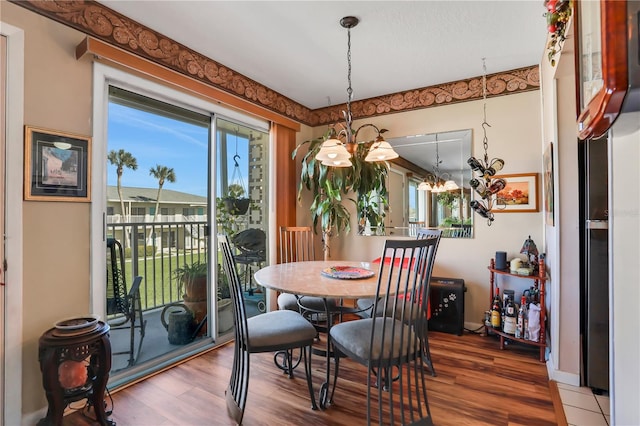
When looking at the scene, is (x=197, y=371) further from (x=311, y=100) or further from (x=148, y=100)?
(x=311, y=100)

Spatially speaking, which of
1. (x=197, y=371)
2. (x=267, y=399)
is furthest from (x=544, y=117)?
(x=197, y=371)

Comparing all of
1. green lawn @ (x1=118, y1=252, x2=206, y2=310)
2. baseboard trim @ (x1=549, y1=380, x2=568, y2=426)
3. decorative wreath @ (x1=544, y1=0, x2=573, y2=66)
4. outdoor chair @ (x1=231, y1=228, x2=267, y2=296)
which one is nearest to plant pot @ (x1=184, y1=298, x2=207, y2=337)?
green lawn @ (x1=118, y1=252, x2=206, y2=310)

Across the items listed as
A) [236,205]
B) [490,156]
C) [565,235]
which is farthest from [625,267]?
[236,205]

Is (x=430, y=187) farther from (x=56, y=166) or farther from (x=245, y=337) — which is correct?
(x=56, y=166)

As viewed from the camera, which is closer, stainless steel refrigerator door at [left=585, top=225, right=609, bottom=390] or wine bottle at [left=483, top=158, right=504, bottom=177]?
stainless steel refrigerator door at [left=585, top=225, right=609, bottom=390]

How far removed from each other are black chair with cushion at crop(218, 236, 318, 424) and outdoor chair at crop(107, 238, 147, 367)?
42.6 inches

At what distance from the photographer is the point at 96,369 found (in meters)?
1.81

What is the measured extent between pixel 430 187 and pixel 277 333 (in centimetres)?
241

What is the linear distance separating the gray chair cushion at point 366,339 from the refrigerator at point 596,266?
4.31ft

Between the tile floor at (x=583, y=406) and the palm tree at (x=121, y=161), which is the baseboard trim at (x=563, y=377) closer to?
the tile floor at (x=583, y=406)

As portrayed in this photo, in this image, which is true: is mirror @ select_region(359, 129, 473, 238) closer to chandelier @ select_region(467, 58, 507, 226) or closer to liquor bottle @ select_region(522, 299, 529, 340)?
chandelier @ select_region(467, 58, 507, 226)

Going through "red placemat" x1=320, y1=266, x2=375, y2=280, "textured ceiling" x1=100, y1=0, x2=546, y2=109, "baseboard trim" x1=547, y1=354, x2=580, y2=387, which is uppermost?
"textured ceiling" x1=100, y1=0, x2=546, y2=109

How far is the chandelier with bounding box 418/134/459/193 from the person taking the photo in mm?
3299

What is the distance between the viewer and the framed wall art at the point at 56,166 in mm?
1757
